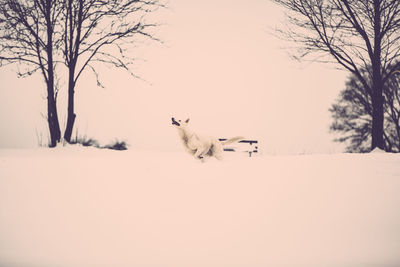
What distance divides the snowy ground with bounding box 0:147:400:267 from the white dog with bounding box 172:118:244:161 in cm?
17

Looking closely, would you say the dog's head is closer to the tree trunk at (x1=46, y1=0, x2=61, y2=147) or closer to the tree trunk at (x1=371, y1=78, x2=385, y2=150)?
the tree trunk at (x1=46, y1=0, x2=61, y2=147)

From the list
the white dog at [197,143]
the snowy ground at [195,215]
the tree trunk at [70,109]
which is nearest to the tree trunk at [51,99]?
the tree trunk at [70,109]

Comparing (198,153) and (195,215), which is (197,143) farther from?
(195,215)

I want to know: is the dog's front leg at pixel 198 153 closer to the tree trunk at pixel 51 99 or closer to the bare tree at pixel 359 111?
the tree trunk at pixel 51 99

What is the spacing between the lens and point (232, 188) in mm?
4227

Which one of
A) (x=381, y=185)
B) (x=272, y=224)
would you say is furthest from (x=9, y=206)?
(x=381, y=185)

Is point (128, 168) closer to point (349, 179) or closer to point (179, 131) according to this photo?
point (179, 131)

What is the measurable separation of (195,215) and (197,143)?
1.09 m

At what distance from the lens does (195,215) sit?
375 centimetres

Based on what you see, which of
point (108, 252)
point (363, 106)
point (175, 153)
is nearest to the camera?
point (108, 252)

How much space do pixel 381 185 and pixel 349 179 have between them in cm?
37

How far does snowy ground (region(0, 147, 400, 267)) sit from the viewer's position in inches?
131

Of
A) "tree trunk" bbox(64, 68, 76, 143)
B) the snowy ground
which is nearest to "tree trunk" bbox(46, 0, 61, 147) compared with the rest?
"tree trunk" bbox(64, 68, 76, 143)

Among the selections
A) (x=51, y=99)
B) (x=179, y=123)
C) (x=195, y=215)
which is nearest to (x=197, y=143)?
(x=179, y=123)
